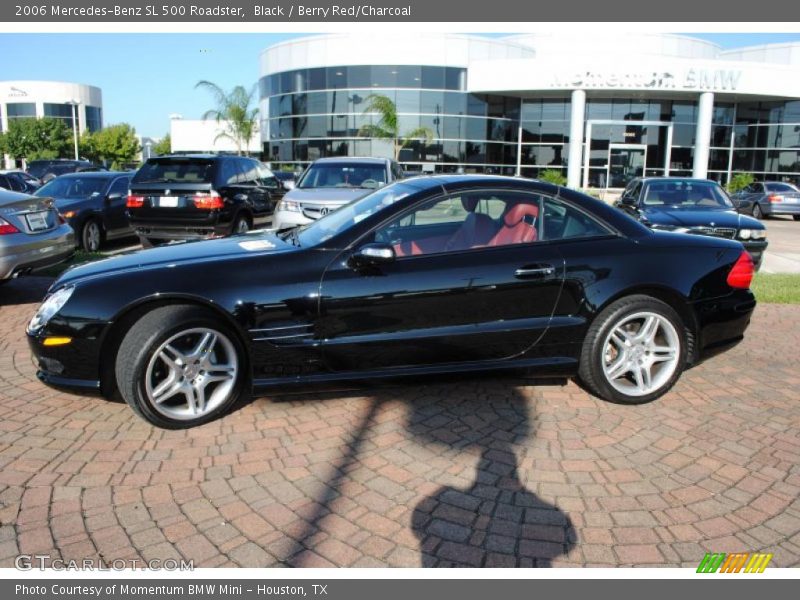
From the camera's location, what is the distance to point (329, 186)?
35.9 ft

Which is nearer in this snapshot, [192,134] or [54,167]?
[54,167]

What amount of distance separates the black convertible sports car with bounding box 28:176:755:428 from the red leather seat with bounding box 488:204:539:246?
1 cm

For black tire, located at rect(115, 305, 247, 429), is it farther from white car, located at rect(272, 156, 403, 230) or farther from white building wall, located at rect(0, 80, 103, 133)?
white building wall, located at rect(0, 80, 103, 133)

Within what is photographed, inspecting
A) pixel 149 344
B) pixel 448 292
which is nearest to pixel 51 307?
pixel 149 344

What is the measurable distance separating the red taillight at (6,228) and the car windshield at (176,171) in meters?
3.51

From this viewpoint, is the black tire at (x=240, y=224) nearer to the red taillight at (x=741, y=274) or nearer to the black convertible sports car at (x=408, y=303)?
the black convertible sports car at (x=408, y=303)

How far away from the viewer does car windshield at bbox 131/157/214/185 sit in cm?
1042

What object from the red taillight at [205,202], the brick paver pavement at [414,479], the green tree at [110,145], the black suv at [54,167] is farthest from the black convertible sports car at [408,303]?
the green tree at [110,145]

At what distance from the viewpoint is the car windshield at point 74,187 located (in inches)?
473

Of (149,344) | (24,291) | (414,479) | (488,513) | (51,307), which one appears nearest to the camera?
(488,513)

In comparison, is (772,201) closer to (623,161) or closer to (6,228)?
(623,161)

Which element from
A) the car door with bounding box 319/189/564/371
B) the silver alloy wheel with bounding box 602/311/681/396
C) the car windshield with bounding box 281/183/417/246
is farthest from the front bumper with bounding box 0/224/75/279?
the silver alloy wheel with bounding box 602/311/681/396

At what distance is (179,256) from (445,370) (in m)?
1.95

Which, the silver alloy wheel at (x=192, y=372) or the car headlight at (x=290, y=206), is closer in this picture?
the silver alloy wheel at (x=192, y=372)
